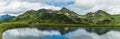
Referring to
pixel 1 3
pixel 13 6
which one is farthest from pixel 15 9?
pixel 1 3

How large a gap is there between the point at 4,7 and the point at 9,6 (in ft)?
23.3

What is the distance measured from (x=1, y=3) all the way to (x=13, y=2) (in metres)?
12.0

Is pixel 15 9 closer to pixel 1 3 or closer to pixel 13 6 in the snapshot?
pixel 13 6

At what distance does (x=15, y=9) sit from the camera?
650 ft

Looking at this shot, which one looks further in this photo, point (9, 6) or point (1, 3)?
point (9, 6)

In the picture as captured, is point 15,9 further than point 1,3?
Yes

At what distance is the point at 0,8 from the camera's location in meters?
195

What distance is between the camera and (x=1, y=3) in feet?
599

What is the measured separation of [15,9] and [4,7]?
9262mm

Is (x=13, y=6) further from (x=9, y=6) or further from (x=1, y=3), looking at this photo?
(x=1, y=3)

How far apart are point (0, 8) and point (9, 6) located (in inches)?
246

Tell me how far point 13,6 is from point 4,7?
367 inches

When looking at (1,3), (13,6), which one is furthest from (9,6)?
(1,3)

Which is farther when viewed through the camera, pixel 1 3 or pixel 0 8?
pixel 0 8
